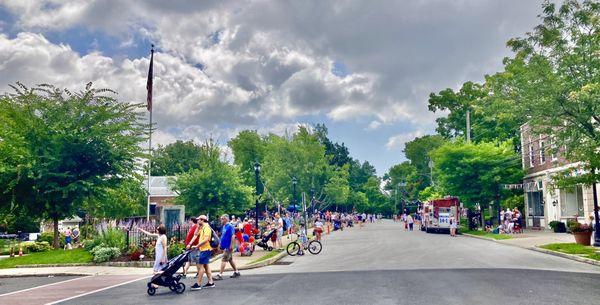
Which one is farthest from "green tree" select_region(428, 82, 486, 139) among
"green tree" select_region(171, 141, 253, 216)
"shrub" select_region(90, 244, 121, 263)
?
"shrub" select_region(90, 244, 121, 263)

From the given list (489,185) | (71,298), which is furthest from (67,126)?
(489,185)

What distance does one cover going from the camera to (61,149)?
24109 mm

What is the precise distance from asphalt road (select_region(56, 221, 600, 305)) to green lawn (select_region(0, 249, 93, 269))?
784 cm

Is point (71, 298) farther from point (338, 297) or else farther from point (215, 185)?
point (215, 185)

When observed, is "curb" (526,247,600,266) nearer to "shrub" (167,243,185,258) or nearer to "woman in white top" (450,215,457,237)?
"woman in white top" (450,215,457,237)

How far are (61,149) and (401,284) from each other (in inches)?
718

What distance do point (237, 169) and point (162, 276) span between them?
25.5 metres

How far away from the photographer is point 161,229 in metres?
12.8

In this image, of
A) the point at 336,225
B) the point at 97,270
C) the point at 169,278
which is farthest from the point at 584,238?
the point at 336,225

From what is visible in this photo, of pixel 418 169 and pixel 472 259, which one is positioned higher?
pixel 418 169

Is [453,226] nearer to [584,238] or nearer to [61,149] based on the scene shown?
[584,238]

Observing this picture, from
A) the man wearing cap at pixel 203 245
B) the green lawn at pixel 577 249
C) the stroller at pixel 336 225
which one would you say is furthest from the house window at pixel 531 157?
the man wearing cap at pixel 203 245

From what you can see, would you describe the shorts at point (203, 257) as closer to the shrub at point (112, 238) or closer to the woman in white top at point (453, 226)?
the shrub at point (112, 238)

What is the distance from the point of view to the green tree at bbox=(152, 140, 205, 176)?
304 ft
